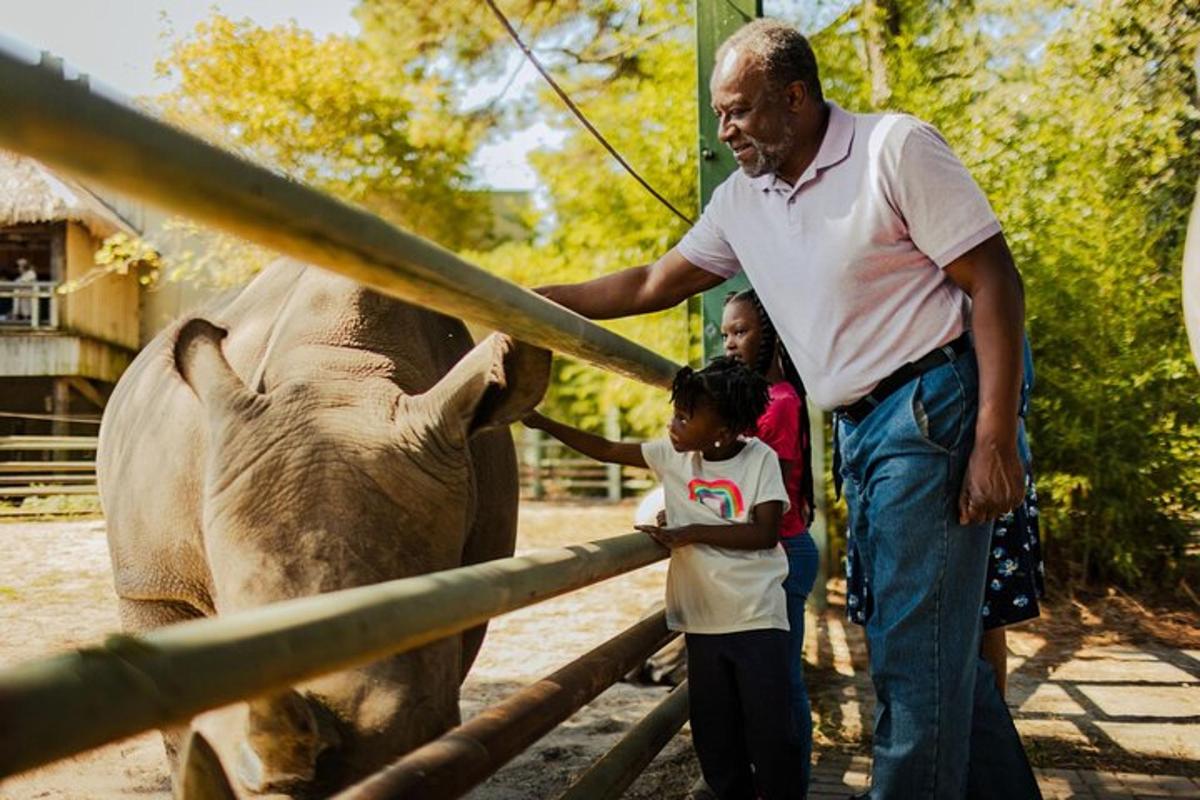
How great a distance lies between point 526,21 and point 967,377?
13.1m

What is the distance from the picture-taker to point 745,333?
4273 millimetres

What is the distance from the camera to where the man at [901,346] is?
262 cm

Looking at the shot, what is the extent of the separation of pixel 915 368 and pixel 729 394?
552mm

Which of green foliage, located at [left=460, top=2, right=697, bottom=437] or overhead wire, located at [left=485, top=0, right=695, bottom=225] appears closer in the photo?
overhead wire, located at [left=485, top=0, right=695, bottom=225]

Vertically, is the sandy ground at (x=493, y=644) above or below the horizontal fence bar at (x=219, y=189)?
below

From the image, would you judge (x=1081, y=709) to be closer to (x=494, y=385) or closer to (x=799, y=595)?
(x=799, y=595)

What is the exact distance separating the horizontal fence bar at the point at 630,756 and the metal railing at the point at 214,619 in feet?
3.66

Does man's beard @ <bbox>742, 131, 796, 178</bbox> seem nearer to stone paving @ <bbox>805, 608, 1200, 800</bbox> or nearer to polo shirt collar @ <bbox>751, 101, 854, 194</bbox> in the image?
polo shirt collar @ <bbox>751, 101, 854, 194</bbox>

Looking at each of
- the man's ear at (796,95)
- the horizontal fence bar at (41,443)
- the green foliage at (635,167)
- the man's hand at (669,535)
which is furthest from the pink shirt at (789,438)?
the horizontal fence bar at (41,443)

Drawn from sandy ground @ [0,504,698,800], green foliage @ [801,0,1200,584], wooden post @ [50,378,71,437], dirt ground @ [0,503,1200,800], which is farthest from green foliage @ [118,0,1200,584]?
wooden post @ [50,378,71,437]

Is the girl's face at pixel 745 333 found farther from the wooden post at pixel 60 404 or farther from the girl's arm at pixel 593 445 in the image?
the wooden post at pixel 60 404

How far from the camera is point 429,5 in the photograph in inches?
653

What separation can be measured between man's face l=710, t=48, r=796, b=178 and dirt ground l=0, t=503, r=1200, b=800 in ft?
6.39

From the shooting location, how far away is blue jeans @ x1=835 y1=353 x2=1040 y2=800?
8.61 ft
